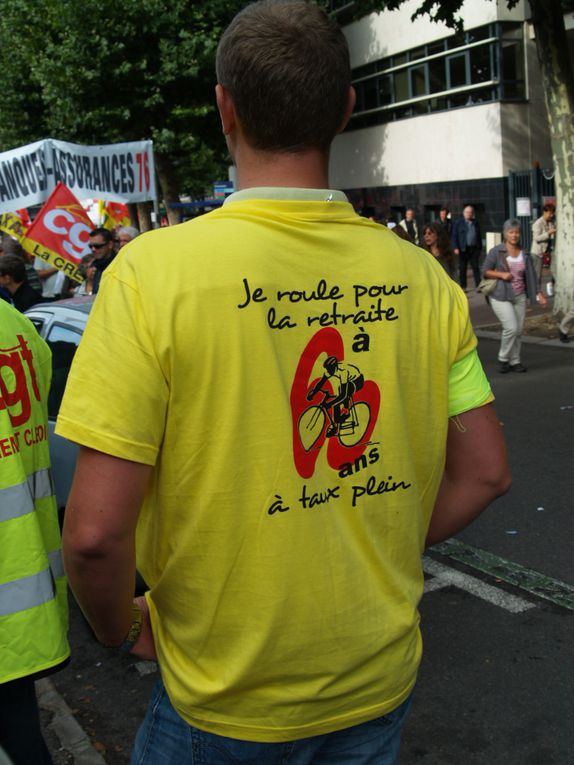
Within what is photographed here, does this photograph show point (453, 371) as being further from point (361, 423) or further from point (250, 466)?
point (250, 466)

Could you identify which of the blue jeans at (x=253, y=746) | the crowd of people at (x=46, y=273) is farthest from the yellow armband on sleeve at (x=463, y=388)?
the crowd of people at (x=46, y=273)

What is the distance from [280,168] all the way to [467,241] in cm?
2009

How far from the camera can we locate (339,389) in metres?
1.53

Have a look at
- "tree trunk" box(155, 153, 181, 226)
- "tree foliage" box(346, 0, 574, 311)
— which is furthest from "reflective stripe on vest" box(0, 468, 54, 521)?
"tree trunk" box(155, 153, 181, 226)

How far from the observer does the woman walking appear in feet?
37.1

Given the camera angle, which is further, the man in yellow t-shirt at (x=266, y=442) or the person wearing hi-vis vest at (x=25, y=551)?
the person wearing hi-vis vest at (x=25, y=551)

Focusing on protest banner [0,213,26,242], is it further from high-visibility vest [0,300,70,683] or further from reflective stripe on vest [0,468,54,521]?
reflective stripe on vest [0,468,54,521]

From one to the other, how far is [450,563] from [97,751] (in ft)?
7.98

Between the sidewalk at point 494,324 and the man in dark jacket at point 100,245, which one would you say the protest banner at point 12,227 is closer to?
the man in dark jacket at point 100,245

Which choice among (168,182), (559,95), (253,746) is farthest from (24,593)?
(168,182)

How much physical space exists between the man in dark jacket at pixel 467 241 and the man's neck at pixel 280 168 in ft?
64.6

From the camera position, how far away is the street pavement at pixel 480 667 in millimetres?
3623

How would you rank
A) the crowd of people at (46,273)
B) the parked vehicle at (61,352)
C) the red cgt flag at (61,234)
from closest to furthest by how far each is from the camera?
1. the parked vehicle at (61,352)
2. the crowd of people at (46,273)
3. the red cgt flag at (61,234)

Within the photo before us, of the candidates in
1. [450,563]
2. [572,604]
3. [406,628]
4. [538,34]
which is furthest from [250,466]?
[538,34]
